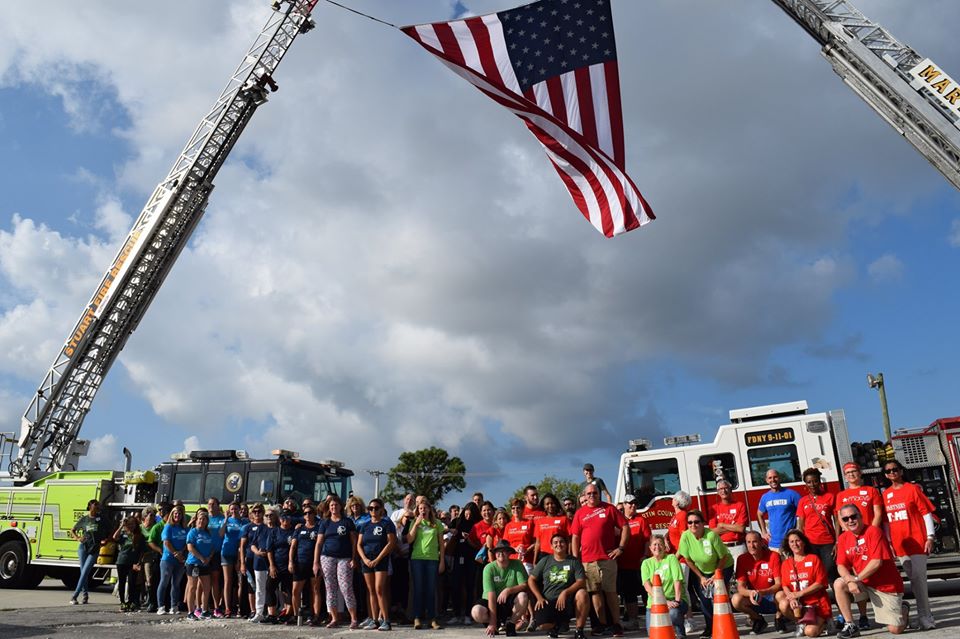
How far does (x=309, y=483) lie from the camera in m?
14.3

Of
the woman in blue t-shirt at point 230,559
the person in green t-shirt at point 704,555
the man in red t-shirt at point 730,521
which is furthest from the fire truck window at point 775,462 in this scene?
the woman in blue t-shirt at point 230,559

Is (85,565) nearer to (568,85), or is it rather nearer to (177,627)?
(177,627)

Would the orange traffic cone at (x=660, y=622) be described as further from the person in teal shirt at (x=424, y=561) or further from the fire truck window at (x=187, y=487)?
the fire truck window at (x=187, y=487)

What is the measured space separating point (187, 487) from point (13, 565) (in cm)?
535

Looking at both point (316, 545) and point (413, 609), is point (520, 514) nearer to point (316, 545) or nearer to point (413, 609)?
point (413, 609)

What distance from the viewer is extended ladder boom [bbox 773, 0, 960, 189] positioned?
13.6 m

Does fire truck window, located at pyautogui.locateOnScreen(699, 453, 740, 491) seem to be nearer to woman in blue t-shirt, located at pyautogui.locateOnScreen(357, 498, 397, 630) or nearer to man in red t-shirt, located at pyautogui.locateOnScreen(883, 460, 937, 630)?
man in red t-shirt, located at pyautogui.locateOnScreen(883, 460, 937, 630)

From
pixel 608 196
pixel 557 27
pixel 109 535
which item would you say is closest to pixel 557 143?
pixel 608 196

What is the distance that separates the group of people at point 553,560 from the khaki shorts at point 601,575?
2 cm

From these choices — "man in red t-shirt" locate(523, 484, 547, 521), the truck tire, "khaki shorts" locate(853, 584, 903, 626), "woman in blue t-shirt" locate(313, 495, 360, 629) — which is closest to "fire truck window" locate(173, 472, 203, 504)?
the truck tire

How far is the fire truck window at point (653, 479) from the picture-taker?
12102 millimetres

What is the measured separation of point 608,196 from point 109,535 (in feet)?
42.6

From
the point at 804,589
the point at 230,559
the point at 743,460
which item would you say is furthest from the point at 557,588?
the point at 230,559

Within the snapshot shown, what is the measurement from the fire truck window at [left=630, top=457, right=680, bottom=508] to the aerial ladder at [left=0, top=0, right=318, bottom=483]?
1410 cm
